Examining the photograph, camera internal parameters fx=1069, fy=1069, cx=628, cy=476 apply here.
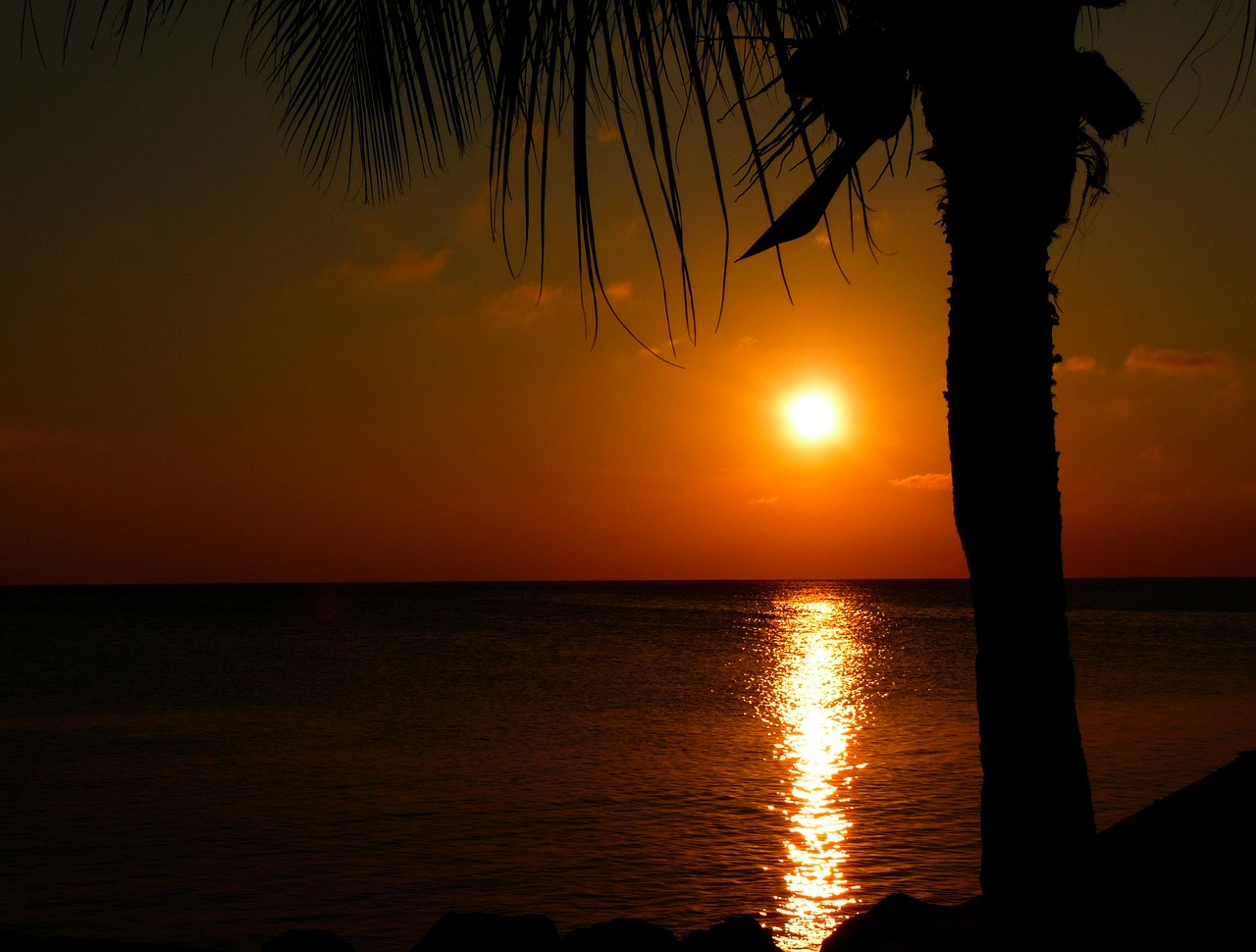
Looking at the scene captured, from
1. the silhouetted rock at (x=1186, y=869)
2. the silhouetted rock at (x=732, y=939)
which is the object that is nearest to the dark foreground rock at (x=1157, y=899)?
the silhouetted rock at (x=1186, y=869)

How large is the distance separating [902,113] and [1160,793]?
14399 mm

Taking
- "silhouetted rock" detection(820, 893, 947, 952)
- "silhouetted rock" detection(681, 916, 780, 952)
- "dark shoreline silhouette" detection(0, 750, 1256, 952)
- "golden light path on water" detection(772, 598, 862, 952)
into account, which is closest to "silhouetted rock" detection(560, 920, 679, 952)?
"dark shoreline silhouette" detection(0, 750, 1256, 952)

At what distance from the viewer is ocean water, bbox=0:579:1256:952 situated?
36.0ft

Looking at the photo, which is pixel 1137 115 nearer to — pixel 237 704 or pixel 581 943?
pixel 581 943

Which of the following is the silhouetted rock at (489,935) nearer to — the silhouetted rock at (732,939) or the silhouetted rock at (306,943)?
the silhouetted rock at (306,943)

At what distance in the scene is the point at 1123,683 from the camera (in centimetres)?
3147

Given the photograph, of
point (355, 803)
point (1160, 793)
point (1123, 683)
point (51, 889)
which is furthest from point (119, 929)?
point (1123, 683)

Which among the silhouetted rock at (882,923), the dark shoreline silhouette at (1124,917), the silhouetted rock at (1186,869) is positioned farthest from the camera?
the silhouetted rock at (882,923)

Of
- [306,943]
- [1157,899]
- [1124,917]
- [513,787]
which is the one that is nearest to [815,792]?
[513,787]

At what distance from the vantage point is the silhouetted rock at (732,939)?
735 centimetres

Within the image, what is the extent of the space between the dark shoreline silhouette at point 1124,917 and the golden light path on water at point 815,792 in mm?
2341

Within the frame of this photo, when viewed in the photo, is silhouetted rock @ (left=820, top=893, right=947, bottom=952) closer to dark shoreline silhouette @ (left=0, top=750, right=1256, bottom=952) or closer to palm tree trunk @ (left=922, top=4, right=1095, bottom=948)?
dark shoreline silhouette @ (left=0, top=750, right=1256, bottom=952)

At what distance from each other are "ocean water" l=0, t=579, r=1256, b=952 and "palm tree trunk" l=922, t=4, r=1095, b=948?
21.3 feet

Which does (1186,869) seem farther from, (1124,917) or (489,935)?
(489,935)
